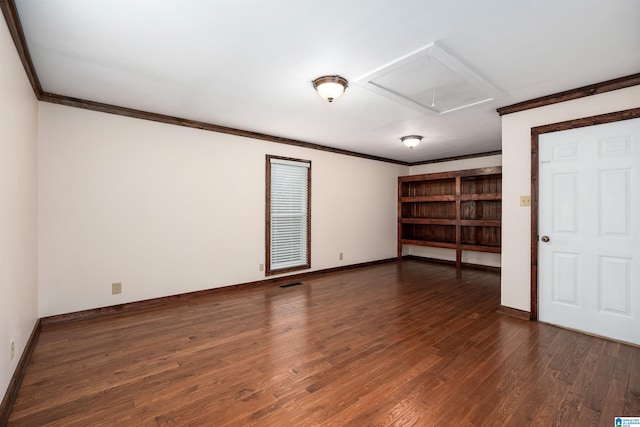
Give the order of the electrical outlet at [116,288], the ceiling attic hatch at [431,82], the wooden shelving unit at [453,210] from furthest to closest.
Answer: the wooden shelving unit at [453,210] → the electrical outlet at [116,288] → the ceiling attic hatch at [431,82]

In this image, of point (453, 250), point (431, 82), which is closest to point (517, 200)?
point (431, 82)

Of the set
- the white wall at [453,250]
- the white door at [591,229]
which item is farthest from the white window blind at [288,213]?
the white door at [591,229]

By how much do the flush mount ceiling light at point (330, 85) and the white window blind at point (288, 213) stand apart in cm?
231

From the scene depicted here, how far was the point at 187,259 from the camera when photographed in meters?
4.01

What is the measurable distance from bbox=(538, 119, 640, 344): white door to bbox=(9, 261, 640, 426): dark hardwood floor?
0.90 ft

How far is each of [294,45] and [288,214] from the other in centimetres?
324

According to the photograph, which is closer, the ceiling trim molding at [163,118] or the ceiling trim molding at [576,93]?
the ceiling trim molding at [576,93]

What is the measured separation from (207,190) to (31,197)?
1846 millimetres

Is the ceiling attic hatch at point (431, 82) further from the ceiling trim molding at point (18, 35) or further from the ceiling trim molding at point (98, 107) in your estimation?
the ceiling trim molding at point (18, 35)

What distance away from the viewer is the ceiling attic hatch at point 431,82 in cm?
239

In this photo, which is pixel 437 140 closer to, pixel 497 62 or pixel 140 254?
pixel 497 62

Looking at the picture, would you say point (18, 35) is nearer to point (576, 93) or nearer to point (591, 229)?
point (576, 93)

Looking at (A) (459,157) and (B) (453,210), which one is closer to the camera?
(A) (459,157)

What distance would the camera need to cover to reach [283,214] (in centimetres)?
506
